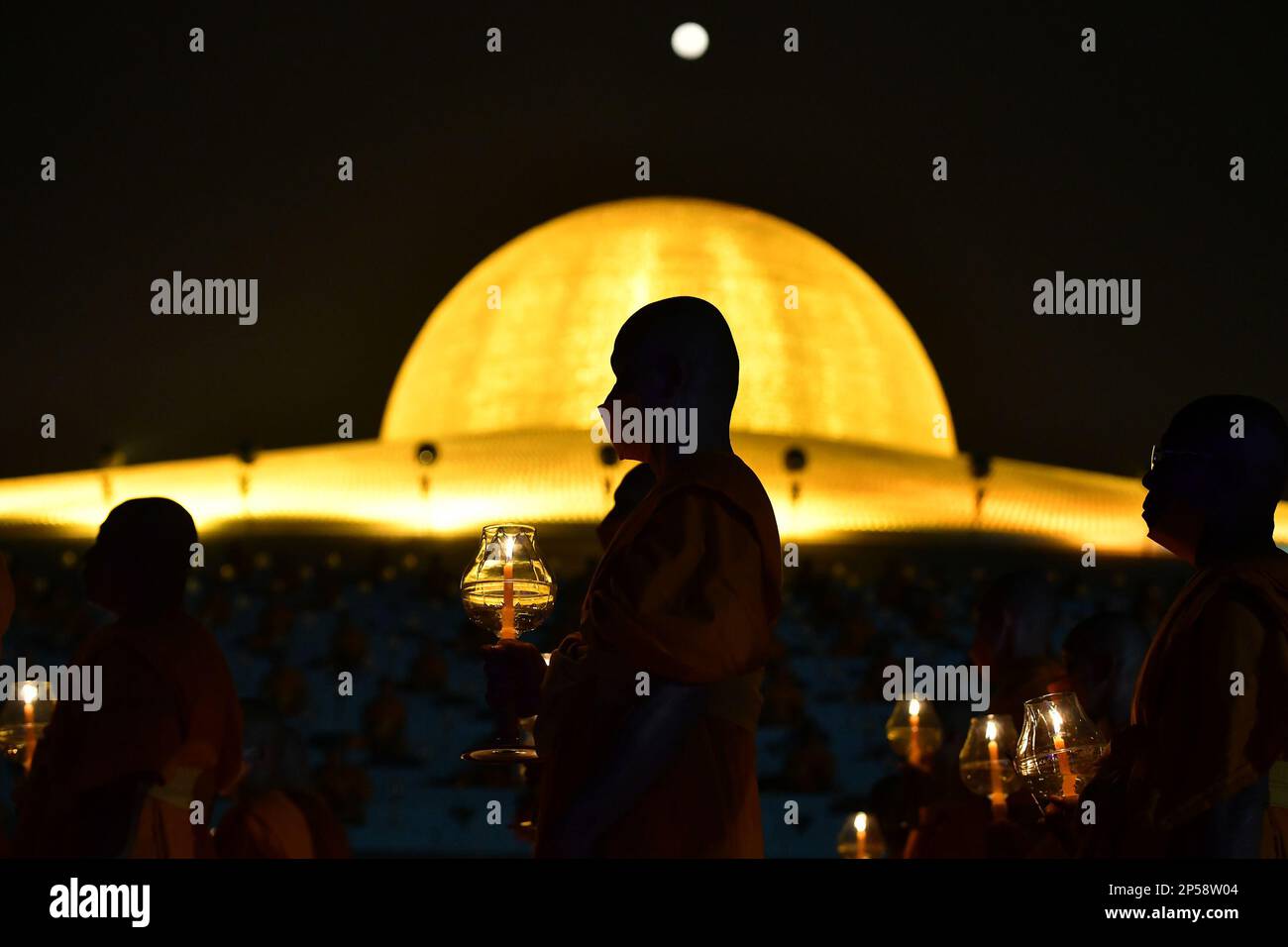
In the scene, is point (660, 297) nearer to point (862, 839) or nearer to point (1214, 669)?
point (862, 839)

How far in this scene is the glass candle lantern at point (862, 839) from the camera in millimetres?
9906

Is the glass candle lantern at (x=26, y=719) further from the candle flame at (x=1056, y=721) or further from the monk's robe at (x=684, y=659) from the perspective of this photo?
the candle flame at (x=1056, y=721)

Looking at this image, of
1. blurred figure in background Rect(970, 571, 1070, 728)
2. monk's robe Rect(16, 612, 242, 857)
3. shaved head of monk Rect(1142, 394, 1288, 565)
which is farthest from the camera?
blurred figure in background Rect(970, 571, 1070, 728)

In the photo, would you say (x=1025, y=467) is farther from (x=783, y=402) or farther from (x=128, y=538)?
(x=128, y=538)

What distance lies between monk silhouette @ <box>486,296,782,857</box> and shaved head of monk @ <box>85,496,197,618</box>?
1391mm

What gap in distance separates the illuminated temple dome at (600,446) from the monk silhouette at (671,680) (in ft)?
62.9

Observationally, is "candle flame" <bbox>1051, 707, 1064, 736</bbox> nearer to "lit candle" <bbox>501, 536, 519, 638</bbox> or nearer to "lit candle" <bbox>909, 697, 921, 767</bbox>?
"lit candle" <bbox>501, 536, 519, 638</bbox>

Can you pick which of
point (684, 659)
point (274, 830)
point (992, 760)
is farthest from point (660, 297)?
point (684, 659)

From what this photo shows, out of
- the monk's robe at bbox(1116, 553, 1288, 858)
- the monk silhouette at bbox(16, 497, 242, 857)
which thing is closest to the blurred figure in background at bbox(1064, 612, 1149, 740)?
the monk's robe at bbox(1116, 553, 1288, 858)

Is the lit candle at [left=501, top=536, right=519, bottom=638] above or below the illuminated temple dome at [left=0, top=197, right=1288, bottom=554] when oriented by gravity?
below

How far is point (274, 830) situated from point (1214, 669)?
383cm

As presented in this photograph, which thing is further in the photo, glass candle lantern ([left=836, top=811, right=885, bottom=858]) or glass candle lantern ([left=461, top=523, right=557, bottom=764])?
glass candle lantern ([left=836, top=811, right=885, bottom=858])

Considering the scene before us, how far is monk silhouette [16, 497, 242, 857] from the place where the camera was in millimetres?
5488

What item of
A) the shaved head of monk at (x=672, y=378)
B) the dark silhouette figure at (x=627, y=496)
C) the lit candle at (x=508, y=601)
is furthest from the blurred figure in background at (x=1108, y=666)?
the shaved head of monk at (x=672, y=378)
